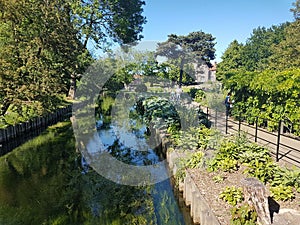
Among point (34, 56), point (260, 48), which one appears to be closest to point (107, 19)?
point (34, 56)

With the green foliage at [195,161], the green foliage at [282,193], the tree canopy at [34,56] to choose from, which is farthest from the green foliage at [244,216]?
the tree canopy at [34,56]

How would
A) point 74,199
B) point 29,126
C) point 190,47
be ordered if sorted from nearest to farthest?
point 74,199 < point 29,126 < point 190,47

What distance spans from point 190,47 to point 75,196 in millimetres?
34427

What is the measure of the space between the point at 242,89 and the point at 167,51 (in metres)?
25.8

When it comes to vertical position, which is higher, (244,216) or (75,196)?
(244,216)

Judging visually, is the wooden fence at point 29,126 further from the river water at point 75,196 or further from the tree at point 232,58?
the tree at point 232,58

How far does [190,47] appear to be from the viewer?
3769 centimetres

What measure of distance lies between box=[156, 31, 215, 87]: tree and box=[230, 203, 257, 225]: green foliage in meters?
30.4

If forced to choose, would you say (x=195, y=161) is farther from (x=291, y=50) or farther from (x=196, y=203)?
(x=291, y=50)

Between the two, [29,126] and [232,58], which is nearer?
[29,126]

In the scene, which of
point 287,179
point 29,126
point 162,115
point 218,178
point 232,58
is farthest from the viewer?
point 232,58

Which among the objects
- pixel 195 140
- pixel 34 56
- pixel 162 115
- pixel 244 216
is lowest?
pixel 244 216

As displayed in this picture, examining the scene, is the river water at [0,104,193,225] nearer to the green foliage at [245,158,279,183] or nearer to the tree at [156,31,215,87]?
the green foliage at [245,158,279,183]

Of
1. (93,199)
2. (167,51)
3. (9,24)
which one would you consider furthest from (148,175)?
(167,51)
